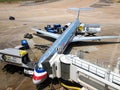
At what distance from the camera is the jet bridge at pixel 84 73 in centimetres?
2311

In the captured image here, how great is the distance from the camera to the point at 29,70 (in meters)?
35.0

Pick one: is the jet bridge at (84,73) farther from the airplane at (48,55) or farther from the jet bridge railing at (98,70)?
the airplane at (48,55)

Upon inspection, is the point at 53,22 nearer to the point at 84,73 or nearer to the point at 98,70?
the point at 84,73

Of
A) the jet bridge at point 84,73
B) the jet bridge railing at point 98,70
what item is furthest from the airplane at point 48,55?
the jet bridge railing at point 98,70

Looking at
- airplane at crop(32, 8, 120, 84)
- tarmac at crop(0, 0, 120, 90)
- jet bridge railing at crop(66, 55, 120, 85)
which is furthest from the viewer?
tarmac at crop(0, 0, 120, 90)

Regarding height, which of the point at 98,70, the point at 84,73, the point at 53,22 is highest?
the point at 98,70

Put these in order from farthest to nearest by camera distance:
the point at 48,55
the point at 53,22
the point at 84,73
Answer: the point at 53,22 → the point at 48,55 → the point at 84,73

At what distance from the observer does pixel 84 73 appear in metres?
25.3

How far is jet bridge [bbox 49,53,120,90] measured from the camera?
2311cm

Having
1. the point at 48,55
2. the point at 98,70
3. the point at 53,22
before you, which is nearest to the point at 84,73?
the point at 98,70

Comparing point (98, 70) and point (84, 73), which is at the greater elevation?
point (98, 70)

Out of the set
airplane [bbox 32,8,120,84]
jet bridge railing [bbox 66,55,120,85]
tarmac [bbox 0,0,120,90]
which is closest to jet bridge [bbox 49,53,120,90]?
jet bridge railing [bbox 66,55,120,85]

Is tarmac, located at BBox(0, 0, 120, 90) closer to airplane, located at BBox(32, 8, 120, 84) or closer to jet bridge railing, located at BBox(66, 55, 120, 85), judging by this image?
airplane, located at BBox(32, 8, 120, 84)

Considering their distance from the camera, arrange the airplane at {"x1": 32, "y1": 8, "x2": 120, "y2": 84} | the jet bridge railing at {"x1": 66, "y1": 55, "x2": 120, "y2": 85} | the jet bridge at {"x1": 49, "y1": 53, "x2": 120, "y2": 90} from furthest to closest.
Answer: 1. the airplane at {"x1": 32, "y1": 8, "x2": 120, "y2": 84}
2. the jet bridge at {"x1": 49, "y1": 53, "x2": 120, "y2": 90}
3. the jet bridge railing at {"x1": 66, "y1": 55, "x2": 120, "y2": 85}
